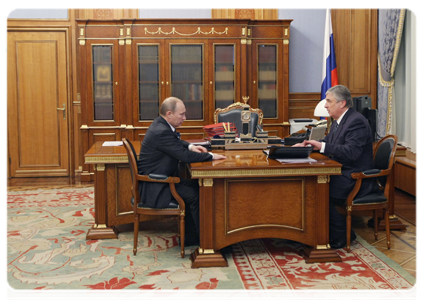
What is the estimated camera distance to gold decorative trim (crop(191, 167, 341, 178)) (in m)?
3.29

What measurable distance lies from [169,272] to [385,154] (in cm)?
201

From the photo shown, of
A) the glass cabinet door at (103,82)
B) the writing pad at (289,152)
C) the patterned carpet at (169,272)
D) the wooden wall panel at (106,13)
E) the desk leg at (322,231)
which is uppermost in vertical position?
the wooden wall panel at (106,13)

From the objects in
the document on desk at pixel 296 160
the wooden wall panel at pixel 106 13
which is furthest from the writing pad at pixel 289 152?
the wooden wall panel at pixel 106 13

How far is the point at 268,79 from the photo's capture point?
683 cm

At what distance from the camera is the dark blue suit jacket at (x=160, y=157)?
3498 millimetres

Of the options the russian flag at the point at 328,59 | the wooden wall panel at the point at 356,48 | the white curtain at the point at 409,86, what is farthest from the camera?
the wooden wall panel at the point at 356,48

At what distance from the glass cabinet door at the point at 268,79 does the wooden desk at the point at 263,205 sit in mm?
3388

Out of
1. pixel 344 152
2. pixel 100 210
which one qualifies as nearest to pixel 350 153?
pixel 344 152

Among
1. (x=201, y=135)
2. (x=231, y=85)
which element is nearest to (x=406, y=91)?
(x=231, y=85)

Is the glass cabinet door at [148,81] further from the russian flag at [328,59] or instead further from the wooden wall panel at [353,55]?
the russian flag at [328,59]

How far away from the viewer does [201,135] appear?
6.81 meters

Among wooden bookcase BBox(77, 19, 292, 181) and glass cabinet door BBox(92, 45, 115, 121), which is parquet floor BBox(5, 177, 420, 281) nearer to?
glass cabinet door BBox(92, 45, 115, 121)

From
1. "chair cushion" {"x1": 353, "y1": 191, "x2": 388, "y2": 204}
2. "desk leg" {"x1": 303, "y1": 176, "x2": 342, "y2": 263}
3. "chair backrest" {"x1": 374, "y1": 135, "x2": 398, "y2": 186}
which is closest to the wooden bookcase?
"chair backrest" {"x1": 374, "y1": 135, "x2": 398, "y2": 186}

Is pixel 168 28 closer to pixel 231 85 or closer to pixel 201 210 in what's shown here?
pixel 231 85
